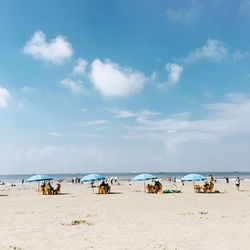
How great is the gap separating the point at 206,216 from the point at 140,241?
281 inches

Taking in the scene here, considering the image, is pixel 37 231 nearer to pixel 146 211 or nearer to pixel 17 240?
pixel 17 240

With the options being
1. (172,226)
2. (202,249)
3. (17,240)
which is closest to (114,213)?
(172,226)

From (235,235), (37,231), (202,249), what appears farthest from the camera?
(37,231)

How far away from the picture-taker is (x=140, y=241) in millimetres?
13117

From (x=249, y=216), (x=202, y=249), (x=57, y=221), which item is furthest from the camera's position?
(x=249, y=216)

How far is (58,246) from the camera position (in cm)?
1247

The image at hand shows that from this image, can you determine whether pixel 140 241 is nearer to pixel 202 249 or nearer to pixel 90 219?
pixel 202 249

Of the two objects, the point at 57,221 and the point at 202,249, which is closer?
the point at 202,249

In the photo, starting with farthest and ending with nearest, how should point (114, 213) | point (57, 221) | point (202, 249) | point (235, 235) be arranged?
point (114, 213)
point (57, 221)
point (235, 235)
point (202, 249)

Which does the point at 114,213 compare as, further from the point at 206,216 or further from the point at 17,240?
the point at 17,240

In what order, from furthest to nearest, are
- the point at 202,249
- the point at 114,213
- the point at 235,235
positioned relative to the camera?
1. the point at 114,213
2. the point at 235,235
3. the point at 202,249

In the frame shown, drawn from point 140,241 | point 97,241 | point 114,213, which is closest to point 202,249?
point 140,241

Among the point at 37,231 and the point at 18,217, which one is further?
the point at 18,217

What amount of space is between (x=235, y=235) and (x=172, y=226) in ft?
10.1
